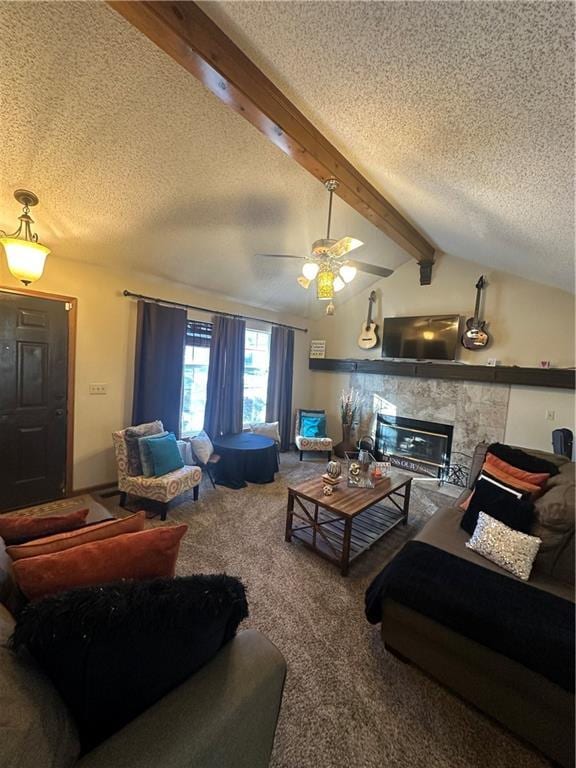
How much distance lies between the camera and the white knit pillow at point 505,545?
5.66ft

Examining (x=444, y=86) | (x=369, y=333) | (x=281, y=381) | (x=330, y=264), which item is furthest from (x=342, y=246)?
(x=281, y=381)

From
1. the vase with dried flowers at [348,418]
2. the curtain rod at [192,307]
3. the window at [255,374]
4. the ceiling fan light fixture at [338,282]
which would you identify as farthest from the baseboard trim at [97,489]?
the vase with dried flowers at [348,418]

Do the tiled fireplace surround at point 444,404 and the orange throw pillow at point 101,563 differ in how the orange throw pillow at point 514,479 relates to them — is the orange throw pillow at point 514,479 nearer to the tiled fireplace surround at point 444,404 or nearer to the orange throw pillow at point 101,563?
the tiled fireplace surround at point 444,404

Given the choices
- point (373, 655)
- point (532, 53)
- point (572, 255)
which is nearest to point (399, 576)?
point (373, 655)

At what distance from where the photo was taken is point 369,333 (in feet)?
16.7

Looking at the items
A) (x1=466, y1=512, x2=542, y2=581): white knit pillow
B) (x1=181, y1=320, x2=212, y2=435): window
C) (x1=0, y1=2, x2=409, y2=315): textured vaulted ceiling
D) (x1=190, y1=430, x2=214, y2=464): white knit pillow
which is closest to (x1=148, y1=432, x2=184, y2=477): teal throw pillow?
(x1=190, y1=430, x2=214, y2=464): white knit pillow

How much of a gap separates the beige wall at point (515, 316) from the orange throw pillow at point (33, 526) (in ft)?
14.7

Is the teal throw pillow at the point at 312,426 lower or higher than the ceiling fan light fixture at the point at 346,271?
lower

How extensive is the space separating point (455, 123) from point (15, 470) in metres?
4.05

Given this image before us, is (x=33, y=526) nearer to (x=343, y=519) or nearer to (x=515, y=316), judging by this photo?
(x=343, y=519)

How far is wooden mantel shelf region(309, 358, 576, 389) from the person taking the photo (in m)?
3.55

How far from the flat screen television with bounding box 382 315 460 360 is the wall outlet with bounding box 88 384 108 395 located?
3812 mm

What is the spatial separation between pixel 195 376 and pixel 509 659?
12.7ft

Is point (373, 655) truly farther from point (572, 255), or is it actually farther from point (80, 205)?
point (80, 205)
